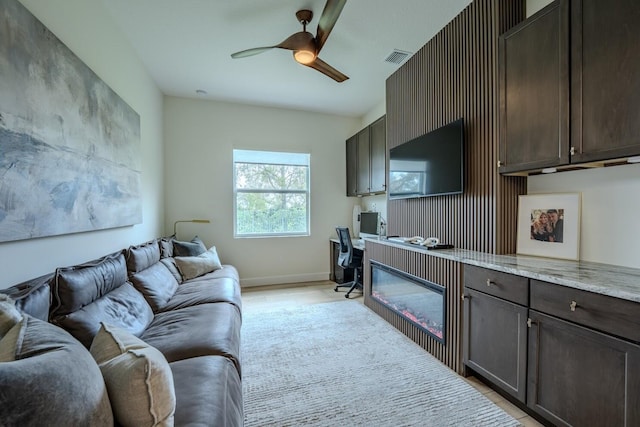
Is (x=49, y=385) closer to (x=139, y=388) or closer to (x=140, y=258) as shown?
(x=139, y=388)

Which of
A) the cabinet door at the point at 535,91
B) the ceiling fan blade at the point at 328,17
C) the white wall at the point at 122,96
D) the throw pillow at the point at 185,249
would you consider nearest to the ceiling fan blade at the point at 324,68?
the ceiling fan blade at the point at 328,17

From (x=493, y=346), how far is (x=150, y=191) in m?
3.82

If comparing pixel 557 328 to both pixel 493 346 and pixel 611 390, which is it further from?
pixel 493 346

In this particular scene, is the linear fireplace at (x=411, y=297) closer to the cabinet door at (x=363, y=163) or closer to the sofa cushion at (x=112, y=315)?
the cabinet door at (x=363, y=163)

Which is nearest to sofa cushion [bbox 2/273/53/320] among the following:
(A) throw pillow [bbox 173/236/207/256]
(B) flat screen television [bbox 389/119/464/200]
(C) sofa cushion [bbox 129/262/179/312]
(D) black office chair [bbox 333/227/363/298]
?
(C) sofa cushion [bbox 129/262/179/312]

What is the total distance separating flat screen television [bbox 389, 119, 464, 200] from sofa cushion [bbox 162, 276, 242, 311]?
1997 mm

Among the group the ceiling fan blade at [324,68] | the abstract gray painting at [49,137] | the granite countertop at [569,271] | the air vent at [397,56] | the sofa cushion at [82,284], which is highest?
the air vent at [397,56]

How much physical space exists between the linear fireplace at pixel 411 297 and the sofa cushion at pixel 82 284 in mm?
2334

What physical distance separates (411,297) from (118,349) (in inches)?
92.0

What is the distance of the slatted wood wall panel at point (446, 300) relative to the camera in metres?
2.07

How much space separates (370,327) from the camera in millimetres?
2863

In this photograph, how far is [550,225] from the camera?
6.36 feet

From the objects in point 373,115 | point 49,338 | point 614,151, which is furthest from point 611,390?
point 373,115

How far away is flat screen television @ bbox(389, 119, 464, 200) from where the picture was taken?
2.32 meters
